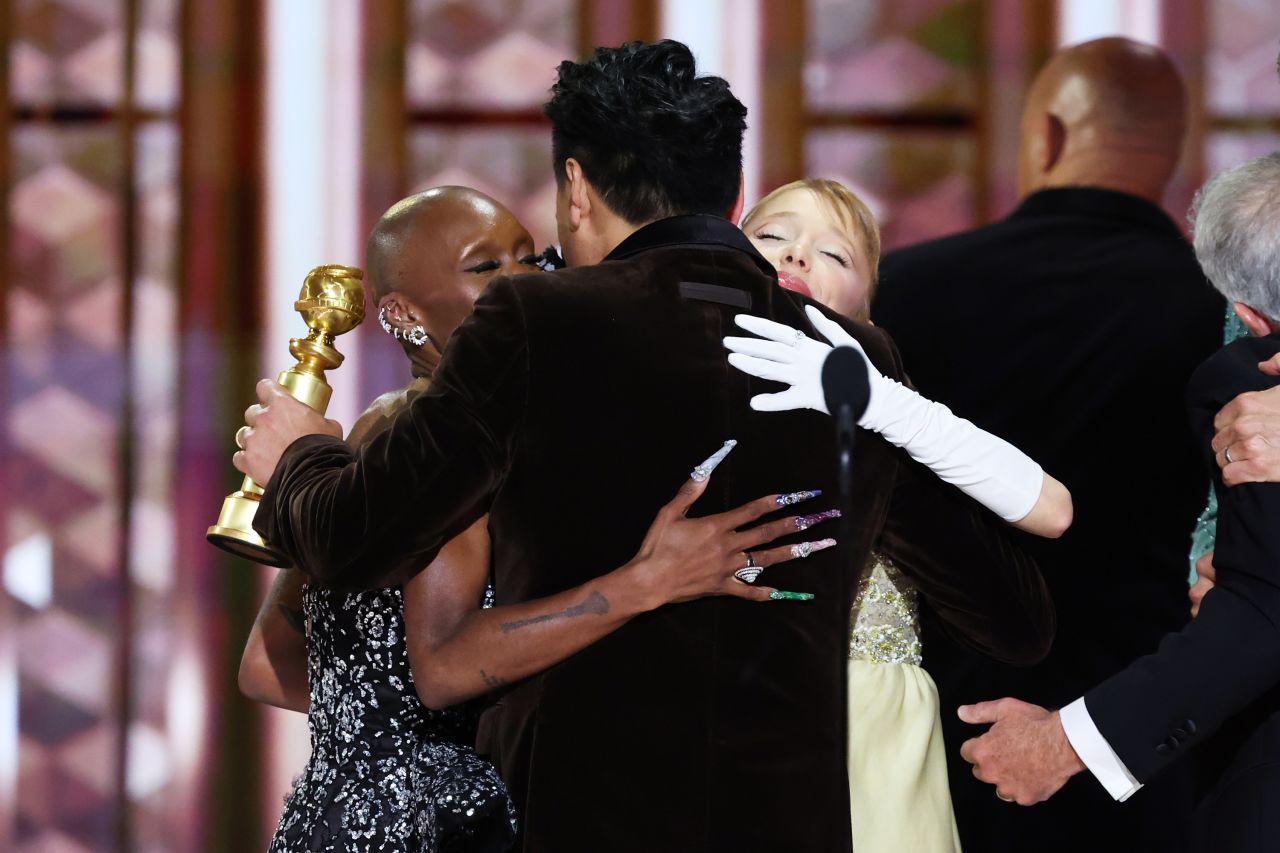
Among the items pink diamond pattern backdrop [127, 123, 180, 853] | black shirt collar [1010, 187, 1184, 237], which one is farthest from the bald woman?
pink diamond pattern backdrop [127, 123, 180, 853]

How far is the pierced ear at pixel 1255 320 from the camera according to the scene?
1688 mm

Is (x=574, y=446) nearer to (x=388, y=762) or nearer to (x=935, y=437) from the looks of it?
(x=935, y=437)

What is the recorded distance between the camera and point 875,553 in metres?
1.80

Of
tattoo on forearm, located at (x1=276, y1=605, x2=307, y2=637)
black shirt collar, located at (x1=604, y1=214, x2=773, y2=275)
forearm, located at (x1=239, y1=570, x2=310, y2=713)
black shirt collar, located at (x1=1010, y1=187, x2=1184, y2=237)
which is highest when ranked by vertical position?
black shirt collar, located at (x1=604, y1=214, x2=773, y2=275)

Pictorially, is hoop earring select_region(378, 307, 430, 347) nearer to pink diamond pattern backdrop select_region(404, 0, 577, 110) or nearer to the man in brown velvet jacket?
the man in brown velvet jacket

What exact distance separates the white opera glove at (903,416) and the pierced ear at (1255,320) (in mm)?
349

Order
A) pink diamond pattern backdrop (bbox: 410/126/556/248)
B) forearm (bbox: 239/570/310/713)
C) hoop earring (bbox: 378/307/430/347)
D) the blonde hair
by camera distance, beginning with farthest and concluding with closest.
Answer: pink diamond pattern backdrop (bbox: 410/126/556/248) < the blonde hair < forearm (bbox: 239/570/310/713) < hoop earring (bbox: 378/307/430/347)

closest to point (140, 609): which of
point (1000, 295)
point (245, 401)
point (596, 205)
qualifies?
point (245, 401)

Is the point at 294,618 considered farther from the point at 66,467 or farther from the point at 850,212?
the point at 66,467

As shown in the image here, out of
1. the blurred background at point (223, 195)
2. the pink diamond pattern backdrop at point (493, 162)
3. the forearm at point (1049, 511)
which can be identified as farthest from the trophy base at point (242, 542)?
the pink diamond pattern backdrop at point (493, 162)

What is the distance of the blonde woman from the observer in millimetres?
1489

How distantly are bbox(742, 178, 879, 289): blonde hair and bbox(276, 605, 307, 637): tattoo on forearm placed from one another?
0.75m

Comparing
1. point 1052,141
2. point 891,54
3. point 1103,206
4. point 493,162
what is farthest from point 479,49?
point 1103,206

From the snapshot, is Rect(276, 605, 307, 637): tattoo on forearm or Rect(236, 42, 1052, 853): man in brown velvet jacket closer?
Rect(236, 42, 1052, 853): man in brown velvet jacket
